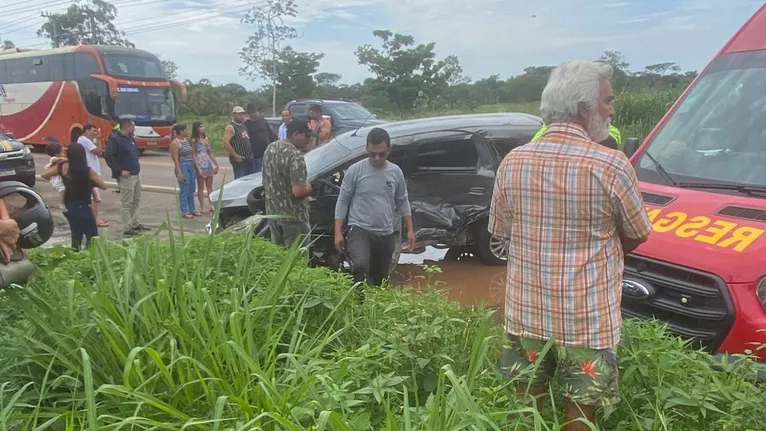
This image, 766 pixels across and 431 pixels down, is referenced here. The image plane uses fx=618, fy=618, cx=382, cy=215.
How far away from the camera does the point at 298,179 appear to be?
211 inches

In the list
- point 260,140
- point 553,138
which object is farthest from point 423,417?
point 260,140

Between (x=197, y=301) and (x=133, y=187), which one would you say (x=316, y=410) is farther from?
(x=133, y=187)

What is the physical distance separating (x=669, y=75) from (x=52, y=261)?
2211 cm

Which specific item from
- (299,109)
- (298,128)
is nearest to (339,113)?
(299,109)

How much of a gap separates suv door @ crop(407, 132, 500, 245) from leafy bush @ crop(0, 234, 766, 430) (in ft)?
12.2

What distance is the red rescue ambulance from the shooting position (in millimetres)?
2799

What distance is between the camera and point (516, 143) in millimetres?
7359

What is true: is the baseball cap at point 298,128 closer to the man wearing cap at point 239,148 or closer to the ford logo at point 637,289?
the ford logo at point 637,289

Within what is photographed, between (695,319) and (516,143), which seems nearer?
(695,319)

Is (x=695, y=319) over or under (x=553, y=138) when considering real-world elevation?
under

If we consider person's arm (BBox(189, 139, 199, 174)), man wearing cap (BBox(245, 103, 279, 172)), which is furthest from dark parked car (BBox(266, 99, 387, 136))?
person's arm (BBox(189, 139, 199, 174))

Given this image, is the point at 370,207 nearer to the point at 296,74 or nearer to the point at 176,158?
the point at 176,158

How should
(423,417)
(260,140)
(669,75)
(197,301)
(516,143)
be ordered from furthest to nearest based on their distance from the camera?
(669,75) < (260,140) < (516,143) < (197,301) < (423,417)

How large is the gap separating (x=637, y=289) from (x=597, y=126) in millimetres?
1153
